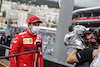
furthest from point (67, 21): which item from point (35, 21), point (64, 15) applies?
point (35, 21)

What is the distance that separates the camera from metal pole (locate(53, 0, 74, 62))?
588 cm

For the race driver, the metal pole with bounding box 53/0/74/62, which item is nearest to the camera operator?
the race driver

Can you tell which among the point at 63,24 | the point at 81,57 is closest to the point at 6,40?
the point at 63,24

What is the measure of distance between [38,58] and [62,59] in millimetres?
3178

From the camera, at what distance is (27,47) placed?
286 cm

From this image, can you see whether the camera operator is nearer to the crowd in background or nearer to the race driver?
the race driver

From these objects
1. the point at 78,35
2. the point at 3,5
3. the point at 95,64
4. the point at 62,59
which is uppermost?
the point at 3,5

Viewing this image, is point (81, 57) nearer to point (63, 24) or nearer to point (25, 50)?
point (25, 50)

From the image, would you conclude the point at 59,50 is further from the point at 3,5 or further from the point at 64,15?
the point at 3,5

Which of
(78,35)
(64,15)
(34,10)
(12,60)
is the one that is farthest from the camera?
(34,10)

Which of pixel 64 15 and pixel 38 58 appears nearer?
pixel 38 58

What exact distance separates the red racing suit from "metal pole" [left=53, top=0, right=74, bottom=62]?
312 cm

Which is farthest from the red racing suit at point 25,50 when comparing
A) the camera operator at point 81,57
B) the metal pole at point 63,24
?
the metal pole at point 63,24

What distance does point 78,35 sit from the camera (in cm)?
206
